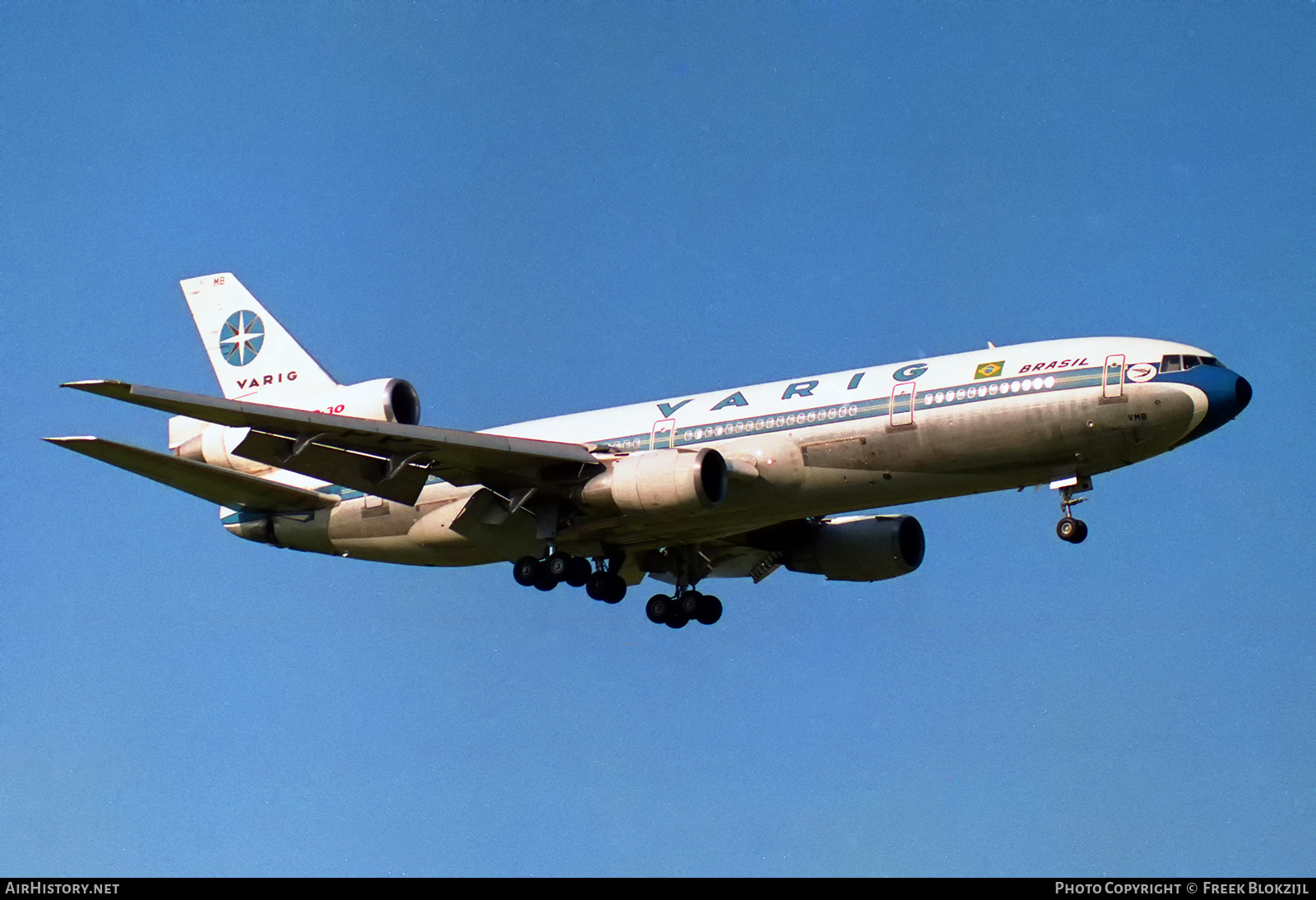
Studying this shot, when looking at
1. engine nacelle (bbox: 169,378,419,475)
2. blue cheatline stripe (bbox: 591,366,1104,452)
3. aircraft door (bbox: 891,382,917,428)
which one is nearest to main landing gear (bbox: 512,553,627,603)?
blue cheatline stripe (bbox: 591,366,1104,452)

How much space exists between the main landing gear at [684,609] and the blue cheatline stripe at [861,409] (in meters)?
5.91

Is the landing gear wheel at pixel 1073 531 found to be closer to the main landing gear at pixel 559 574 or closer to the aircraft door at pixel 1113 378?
the aircraft door at pixel 1113 378

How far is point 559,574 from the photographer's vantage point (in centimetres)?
3878

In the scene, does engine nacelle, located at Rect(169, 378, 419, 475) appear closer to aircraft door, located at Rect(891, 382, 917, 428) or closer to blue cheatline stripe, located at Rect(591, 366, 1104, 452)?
blue cheatline stripe, located at Rect(591, 366, 1104, 452)

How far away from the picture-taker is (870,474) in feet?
118

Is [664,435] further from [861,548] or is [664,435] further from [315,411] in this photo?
[315,411]

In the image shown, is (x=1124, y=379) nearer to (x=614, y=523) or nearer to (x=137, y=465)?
(x=614, y=523)

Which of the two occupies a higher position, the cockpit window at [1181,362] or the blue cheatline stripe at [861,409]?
the cockpit window at [1181,362]

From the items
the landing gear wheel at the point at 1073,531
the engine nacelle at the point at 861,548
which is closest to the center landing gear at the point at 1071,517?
the landing gear wheel at the point at 1073,531

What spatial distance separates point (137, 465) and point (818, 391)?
50.6 ft

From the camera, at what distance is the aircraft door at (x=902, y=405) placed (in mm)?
35656

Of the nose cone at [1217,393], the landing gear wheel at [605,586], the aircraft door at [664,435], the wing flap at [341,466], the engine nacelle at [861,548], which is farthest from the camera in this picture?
the engine nacelle at [861,548]

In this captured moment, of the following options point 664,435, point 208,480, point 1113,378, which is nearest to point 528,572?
point 664,435

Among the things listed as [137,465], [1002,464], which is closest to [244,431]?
[137,465]
